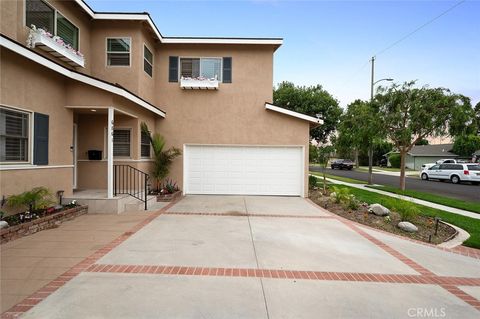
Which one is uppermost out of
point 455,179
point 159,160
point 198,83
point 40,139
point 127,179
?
point 198,83

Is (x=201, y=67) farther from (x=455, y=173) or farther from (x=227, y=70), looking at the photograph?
(x=455, y=173)

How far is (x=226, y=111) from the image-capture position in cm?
1262

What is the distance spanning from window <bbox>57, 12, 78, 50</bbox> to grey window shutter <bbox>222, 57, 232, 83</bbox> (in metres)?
5.73

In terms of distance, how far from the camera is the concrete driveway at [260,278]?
3.40m

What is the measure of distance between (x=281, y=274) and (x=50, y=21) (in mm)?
9423

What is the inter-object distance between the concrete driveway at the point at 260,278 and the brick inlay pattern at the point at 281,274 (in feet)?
0.05

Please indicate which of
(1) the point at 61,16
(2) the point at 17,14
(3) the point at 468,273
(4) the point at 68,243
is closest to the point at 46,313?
(4) the point at 68,243

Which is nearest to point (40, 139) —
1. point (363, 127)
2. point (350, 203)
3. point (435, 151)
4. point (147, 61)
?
point (147, 61)

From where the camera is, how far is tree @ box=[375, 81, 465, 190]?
14547mm

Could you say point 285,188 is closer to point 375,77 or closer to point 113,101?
point 113,101

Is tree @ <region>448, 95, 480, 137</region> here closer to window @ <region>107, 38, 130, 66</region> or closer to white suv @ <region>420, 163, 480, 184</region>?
white suv @ <region>420, 163, 480, 184</region>

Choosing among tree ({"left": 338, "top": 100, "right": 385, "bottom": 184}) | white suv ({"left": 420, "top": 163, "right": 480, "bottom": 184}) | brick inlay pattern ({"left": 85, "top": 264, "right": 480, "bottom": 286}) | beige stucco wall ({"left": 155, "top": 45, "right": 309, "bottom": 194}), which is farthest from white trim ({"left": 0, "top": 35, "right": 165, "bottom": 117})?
white suv ({"left": 420, "top": 163, "right": 480, "bottom": 184})

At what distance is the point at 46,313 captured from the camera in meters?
3.21

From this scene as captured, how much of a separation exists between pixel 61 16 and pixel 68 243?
7254mm
